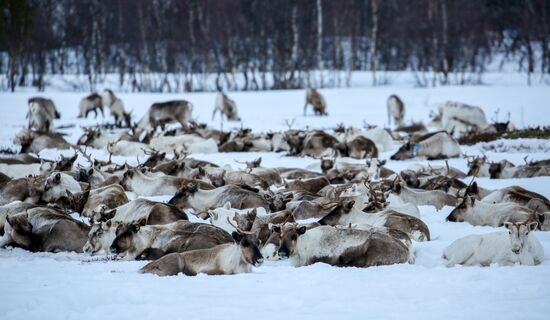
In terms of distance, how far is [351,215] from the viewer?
7.94 meters

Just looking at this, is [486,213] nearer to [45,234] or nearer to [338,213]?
[338,213]

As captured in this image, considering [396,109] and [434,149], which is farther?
[396,109]

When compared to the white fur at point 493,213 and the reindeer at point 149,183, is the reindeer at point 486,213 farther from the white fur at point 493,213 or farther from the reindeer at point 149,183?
the reindeer at point 149,183

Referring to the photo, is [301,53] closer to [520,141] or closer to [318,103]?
[318,103]

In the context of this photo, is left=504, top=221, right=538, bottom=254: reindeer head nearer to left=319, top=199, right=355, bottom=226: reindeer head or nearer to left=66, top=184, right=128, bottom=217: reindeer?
left=319, top=199, right=355, bottom=226: reindeer head

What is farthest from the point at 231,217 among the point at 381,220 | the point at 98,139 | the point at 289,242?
the point at 98,139

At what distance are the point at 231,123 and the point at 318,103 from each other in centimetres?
323

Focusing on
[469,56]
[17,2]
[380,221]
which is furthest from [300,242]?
[469,56]

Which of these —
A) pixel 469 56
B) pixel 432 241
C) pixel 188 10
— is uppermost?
pixel 188 10

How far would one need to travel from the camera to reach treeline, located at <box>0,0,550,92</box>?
117ft

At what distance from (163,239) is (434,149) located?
359 inches

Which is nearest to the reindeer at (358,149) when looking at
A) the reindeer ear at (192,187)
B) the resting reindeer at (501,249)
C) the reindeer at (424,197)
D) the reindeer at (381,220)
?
the reindeer at (424,197)

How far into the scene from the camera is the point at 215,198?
9.48 metres

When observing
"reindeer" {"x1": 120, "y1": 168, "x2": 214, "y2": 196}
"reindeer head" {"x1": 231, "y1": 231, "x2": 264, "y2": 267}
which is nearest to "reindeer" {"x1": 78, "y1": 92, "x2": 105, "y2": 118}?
"reindeer" {"x1": 120, "y1": 168, "x2": 214, "y2": 196}
